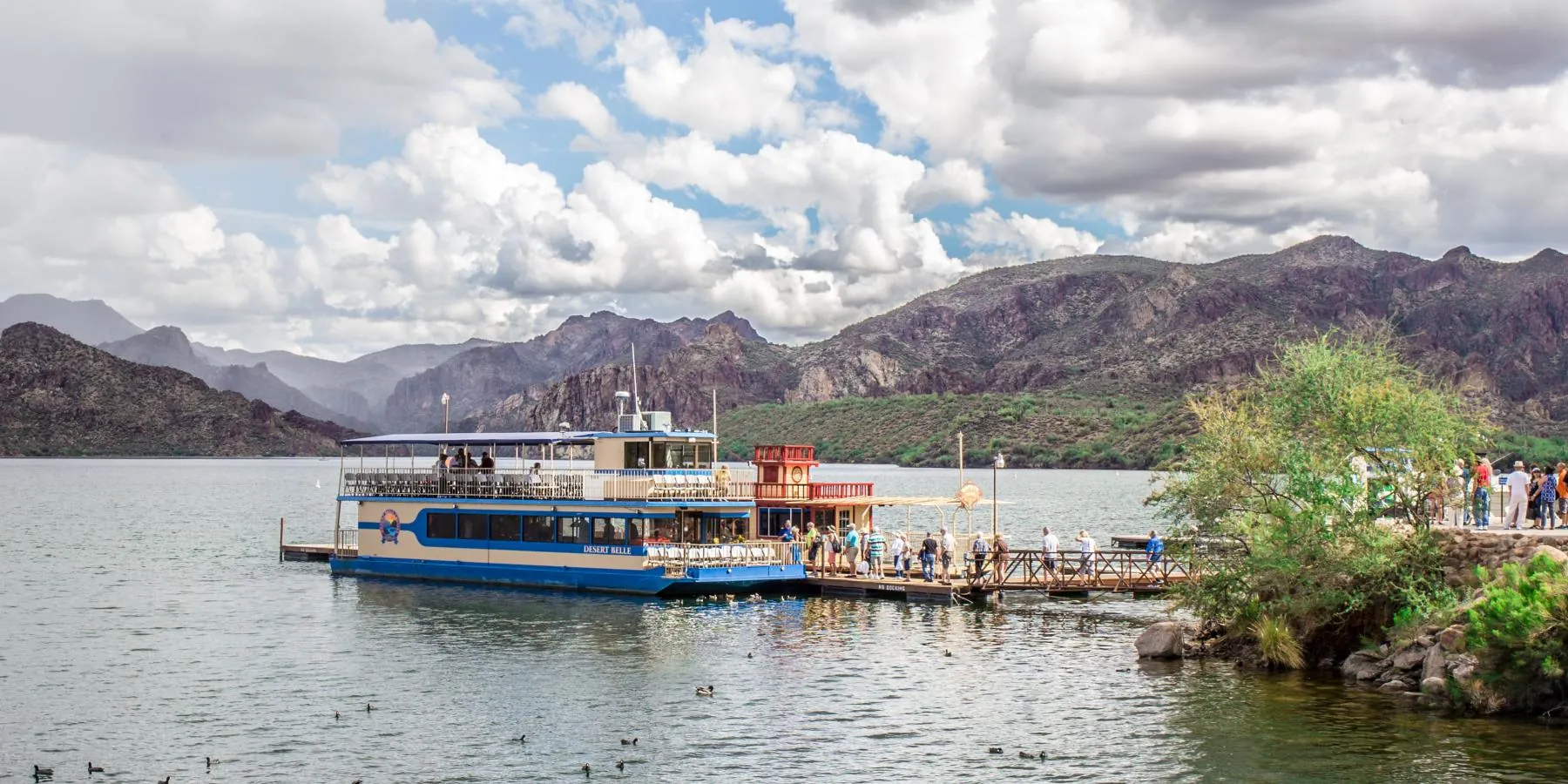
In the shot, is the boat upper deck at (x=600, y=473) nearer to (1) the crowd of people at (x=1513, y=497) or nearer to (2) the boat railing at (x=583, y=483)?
(2) the boat railing at (x=583, y=483)

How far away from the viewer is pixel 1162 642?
128ft

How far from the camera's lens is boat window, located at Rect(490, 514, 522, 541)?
55656 millimetres

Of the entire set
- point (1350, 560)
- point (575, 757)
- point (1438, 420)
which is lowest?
point (575, 757)

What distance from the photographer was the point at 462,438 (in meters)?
57.6

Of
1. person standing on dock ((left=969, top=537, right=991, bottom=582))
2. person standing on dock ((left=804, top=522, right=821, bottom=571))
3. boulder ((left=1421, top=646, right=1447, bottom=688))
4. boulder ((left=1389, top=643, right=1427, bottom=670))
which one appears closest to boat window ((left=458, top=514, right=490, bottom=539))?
person standing on dock ((left=804, top=522, right=821, bottom=571))

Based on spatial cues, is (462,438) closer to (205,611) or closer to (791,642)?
(205,611)

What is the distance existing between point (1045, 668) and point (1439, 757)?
Result: 12482 millimetres

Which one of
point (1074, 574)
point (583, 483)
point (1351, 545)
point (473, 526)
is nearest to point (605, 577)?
point (583, 483)

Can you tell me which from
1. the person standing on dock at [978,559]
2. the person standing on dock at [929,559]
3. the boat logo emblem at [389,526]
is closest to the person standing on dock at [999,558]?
the person standing on dock at [978,559]

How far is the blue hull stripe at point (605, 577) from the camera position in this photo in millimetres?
51625

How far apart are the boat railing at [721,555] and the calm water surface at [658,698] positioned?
1.69 m

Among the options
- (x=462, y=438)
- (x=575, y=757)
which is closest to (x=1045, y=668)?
(x=575, y=757)

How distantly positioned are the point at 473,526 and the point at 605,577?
723cm

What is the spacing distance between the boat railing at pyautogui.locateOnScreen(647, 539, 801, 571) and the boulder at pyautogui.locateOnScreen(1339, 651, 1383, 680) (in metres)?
22.3
